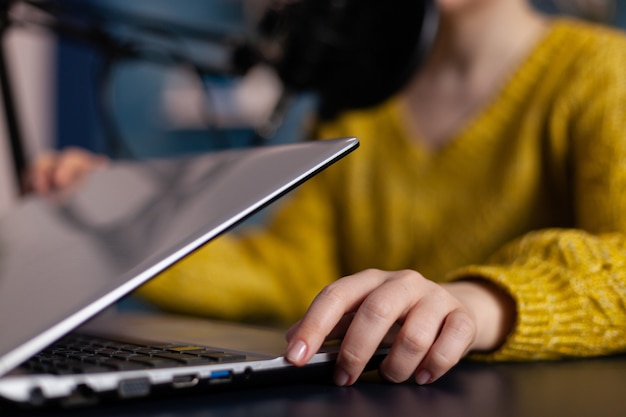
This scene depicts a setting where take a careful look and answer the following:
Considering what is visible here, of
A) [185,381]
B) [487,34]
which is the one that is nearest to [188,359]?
[185,381]

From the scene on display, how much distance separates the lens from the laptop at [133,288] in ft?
1.00

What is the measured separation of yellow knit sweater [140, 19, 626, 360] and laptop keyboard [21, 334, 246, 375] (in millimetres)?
184

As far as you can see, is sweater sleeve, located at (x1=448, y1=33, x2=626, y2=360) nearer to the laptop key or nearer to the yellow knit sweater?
the yellow knit sweater

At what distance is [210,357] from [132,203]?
0.18 metres

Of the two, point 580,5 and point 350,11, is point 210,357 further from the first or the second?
point 580,5

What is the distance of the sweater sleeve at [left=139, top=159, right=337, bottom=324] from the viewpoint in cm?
88

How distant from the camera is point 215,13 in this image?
6.24 ft

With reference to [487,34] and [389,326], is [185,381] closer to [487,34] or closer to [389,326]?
[389,326]

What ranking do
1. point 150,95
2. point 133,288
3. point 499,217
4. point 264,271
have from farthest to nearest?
point 150,95 → point 264,271 → point 499,217 → point 133,288

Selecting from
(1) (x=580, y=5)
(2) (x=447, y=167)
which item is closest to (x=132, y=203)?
(2) (x=447, y=167)

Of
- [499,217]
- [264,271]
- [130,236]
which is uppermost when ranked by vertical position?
[130,236]

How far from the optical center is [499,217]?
0.80m

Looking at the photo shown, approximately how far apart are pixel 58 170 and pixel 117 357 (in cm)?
53

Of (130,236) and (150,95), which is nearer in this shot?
(130,236)
